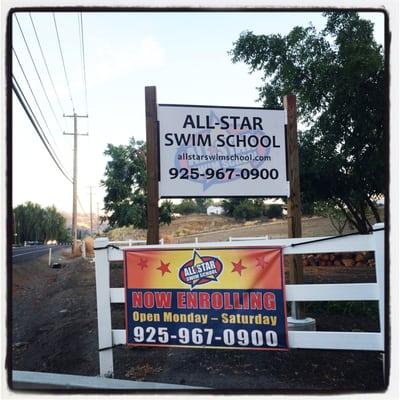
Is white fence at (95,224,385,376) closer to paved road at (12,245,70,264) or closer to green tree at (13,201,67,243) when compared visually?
paved road at (12,245,70,264)

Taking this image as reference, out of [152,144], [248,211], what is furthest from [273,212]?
[152,144]

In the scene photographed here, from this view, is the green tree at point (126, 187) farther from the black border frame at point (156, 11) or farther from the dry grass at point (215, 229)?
the black border frame at point (156, 11)

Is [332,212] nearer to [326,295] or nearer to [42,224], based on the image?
[326,295]

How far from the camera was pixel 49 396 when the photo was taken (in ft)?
9.75

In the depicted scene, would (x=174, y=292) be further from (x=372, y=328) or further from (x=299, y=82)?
(x=299, y=82)

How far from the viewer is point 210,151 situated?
4.45m

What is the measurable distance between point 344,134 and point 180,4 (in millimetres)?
7894

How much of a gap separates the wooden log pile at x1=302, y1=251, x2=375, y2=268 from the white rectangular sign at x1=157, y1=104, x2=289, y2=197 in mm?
10939

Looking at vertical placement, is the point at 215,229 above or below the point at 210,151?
below

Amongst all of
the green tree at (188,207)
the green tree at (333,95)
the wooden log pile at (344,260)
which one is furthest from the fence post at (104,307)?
the green tree at (188,207)

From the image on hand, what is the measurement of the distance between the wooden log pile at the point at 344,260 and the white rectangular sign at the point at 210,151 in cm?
1094

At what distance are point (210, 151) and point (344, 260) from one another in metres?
11.9

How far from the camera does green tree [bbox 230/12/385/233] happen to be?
923 cm

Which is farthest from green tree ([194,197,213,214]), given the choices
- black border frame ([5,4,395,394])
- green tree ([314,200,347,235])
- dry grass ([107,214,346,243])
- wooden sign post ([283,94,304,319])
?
black border frame ([5,4,395,394])
